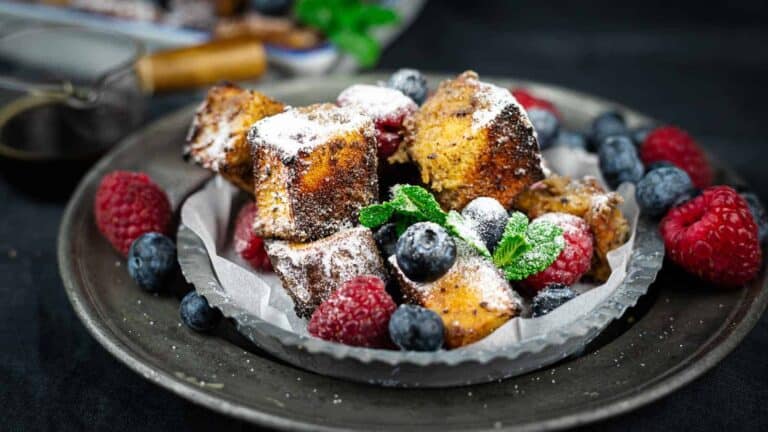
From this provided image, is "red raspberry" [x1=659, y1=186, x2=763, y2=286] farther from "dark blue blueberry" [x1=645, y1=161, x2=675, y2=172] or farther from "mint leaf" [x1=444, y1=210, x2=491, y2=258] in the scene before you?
"mint leaf" [x1=444, y1=210, x2=491, y2=258]

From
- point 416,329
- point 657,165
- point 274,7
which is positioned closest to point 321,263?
point 416,329

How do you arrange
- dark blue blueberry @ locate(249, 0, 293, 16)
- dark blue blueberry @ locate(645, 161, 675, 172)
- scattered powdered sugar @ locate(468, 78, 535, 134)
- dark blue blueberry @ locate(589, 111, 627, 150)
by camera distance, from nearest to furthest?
scattered powdered sugar @ locate(468, 78, 535, 134) → dark blue blueberry @ locate(645, 161, 675, 172) → dark blue blueberry @ locate(589, 111, 627, 150) → dark blue blueberry @ locate(249, 0, 293, 16)

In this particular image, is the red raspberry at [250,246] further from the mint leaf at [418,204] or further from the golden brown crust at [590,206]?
the golden brown crust at [590,206]

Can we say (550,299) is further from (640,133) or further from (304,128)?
(640,133)

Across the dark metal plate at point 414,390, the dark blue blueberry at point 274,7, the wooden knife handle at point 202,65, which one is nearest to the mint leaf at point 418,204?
the dark metal plate at point 414,390

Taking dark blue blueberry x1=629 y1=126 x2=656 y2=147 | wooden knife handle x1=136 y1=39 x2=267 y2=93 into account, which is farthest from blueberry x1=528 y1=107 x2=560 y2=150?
wooden knife handle x1=136 y1=39 x2=267 y2=93

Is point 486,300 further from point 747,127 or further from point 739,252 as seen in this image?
point 747,127
